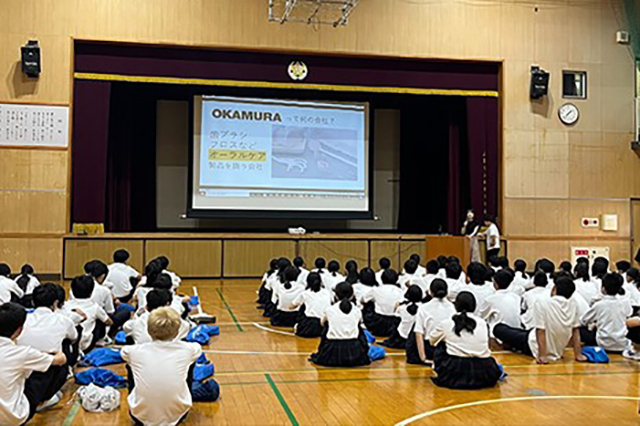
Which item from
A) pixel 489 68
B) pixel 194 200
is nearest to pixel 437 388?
pixel 194 200

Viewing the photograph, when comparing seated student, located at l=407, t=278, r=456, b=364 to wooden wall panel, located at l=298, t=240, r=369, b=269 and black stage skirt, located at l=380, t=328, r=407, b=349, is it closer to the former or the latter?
black stage skirt, located at l=380, t=328, r=407, b=349

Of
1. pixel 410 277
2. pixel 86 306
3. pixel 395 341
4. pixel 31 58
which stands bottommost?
pixel 395 341

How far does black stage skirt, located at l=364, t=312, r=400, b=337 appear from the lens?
735 centimetres

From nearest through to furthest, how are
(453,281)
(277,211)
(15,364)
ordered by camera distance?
(15,364)
(453,281)
(277,211)

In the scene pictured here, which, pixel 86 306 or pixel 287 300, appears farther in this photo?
pixel 287 300

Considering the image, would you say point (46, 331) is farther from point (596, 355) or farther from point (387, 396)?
point (596, 355)

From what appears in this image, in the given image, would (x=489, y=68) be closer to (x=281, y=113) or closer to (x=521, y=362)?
(x=281, y=113)

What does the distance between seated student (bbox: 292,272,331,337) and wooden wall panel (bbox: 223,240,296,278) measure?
20.1 feet

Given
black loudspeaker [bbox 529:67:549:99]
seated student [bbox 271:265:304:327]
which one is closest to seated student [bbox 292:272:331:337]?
seated student [bbox 271:265:304:327]

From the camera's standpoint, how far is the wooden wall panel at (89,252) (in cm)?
1250

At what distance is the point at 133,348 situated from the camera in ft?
13.5

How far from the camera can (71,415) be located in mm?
4379

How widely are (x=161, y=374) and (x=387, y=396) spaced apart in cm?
178

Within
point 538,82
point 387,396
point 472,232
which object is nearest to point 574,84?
point 538,82
